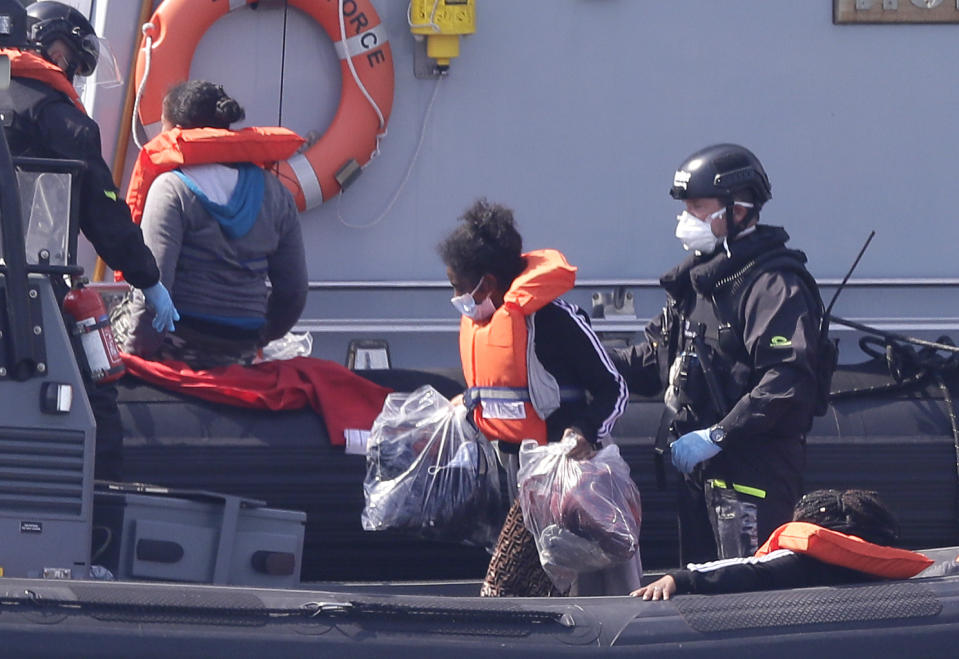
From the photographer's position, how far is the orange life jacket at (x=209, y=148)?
442 cm

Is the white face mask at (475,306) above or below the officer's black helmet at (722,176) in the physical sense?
below

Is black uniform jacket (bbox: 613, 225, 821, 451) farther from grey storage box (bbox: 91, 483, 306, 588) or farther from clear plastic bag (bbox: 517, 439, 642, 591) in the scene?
grey storage box (bbox: 91, 483, 306, 588)

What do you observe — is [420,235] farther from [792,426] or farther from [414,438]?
[792,426]

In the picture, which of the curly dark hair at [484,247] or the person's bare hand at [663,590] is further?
the curly dark hair at [484,247]

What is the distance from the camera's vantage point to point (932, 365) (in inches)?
187

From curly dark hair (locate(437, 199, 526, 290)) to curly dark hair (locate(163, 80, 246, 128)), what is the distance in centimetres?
114

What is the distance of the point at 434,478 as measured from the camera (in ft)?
12.8

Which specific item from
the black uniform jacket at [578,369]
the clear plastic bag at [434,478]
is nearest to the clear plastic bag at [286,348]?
the clear plastic bag at [434,478]

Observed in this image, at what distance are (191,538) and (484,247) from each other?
104cm

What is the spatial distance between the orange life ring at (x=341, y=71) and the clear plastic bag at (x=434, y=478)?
5.59 ft

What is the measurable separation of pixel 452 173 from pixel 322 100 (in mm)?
601

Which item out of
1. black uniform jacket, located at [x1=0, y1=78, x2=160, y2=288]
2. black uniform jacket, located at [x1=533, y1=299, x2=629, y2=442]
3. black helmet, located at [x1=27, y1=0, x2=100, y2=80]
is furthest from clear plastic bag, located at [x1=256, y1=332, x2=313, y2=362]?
black uniform jacket, located at [x1=533, y1=299, x2=629, y2=442]

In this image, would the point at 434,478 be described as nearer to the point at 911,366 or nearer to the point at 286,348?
the point at 286,348

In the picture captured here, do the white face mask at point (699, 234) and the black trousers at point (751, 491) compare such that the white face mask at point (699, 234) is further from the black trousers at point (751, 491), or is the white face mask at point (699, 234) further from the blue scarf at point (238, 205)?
the blue scarf at point (238, 205)
